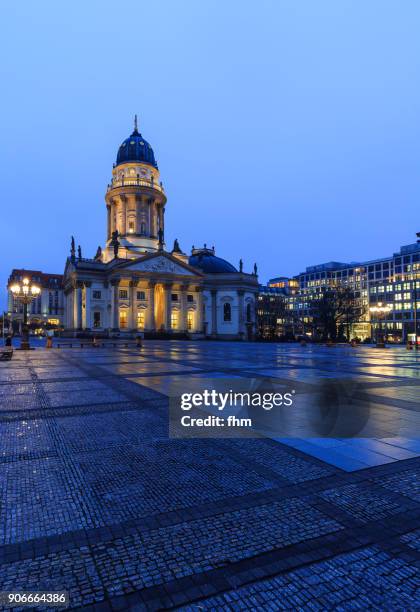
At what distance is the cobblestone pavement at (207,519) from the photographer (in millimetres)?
3135

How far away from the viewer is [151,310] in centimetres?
7431

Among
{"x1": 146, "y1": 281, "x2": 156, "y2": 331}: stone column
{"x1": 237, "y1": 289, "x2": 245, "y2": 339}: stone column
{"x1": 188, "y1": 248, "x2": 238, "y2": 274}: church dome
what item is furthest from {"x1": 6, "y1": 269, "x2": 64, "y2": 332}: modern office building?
{"x1": 237, "y1": 289, "x2": 245, "y2": 339}: stone column

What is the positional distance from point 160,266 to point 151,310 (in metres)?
9.35

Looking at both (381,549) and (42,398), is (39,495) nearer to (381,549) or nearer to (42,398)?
(381,549)

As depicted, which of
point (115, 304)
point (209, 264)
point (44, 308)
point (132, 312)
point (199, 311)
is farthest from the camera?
point (44, 308)

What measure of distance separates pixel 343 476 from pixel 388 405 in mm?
5454

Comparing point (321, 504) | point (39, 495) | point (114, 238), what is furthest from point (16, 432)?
point (114, 238)

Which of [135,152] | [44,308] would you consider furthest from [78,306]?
[44,308]

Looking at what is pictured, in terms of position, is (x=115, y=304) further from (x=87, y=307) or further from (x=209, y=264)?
(x=209, y=264)

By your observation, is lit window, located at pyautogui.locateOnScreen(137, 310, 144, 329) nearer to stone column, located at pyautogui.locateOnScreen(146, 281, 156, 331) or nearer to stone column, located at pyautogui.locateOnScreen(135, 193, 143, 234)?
stone column, located at pyautogui.locateOnScreen(146, 281, 156, 331)

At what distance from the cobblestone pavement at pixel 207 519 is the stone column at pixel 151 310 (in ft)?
216

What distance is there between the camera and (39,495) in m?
4.81

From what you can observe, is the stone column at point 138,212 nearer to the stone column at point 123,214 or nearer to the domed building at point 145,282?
the domed building at point 145,282

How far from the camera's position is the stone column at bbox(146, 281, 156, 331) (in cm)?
7344
